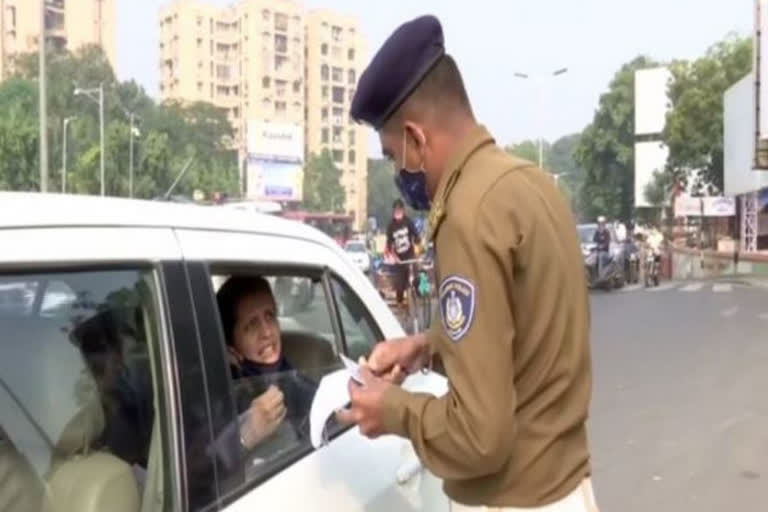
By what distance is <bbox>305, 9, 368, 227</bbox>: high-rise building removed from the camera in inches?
5069

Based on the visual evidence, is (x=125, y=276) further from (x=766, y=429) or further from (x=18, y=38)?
(x=18, y=38)

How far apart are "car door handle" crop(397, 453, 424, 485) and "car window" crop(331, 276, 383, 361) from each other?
1.09 feet

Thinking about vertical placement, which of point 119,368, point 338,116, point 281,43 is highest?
point 281,43

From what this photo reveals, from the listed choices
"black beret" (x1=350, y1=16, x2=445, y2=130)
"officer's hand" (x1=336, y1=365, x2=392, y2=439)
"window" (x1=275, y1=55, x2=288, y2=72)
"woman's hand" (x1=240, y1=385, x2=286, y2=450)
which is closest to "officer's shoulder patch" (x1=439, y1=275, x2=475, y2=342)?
"officer's hand" (x1=336, y1=365, x2=392, y2=439)

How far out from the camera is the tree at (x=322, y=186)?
3858 inches

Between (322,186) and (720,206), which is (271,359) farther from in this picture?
(322,186)

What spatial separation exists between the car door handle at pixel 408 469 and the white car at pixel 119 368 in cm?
45

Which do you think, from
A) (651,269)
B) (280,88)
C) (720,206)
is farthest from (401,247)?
(280,88)

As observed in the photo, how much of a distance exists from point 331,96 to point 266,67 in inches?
486

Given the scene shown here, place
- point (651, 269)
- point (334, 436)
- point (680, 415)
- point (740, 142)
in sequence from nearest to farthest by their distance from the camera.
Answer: point (334, 436), point (680, 415), point (651, 269), point (740, 142)

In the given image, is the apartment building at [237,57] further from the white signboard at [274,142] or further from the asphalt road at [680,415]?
the asphalt road at [680,415]

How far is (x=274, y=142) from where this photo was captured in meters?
71.6

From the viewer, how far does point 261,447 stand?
2156 millimetres

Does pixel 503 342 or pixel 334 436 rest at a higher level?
pixel 503 342
